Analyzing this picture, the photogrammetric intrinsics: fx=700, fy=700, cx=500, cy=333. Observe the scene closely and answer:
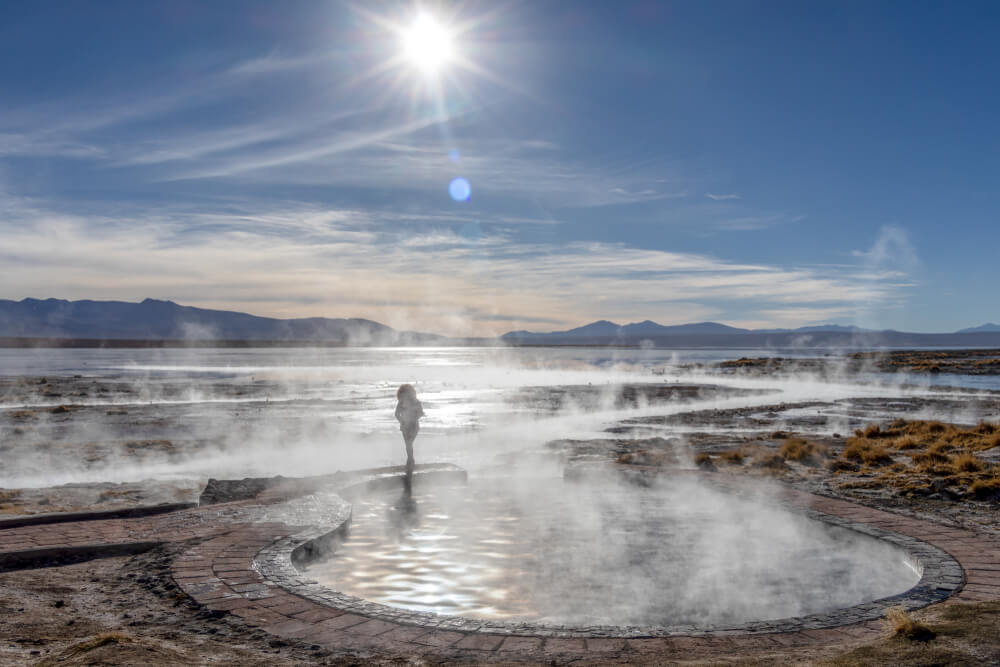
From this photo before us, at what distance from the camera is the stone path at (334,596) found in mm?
4387

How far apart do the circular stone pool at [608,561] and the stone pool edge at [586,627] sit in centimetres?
22

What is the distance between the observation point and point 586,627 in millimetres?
4770

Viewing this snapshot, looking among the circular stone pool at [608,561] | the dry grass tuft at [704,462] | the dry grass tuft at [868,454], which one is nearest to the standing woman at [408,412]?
the circular stone pool at [608,561]

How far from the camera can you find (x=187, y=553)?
6.38 metres

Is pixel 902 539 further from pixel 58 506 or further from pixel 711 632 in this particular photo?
pixel 58 506

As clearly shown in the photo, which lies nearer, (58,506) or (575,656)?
(575,656)

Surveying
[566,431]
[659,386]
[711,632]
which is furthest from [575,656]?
[659,386]

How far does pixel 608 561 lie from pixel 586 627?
2050mm

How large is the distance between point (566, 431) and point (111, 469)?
38.1 ft

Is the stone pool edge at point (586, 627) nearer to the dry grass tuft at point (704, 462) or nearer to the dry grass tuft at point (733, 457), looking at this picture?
the dry grass tuft at point (704, 462)

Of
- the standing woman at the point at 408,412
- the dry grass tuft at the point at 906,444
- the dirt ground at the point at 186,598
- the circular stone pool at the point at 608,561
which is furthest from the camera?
the dry grass tuft at the point at 906,444

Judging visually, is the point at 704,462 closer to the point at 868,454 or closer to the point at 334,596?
the point at 868,454

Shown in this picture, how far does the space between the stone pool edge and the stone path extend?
3 centimetres

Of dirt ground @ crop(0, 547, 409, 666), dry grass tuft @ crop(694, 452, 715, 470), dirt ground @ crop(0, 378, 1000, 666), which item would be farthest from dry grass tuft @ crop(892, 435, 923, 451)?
dirt ground @ crop(0, 547, 409, 666)
